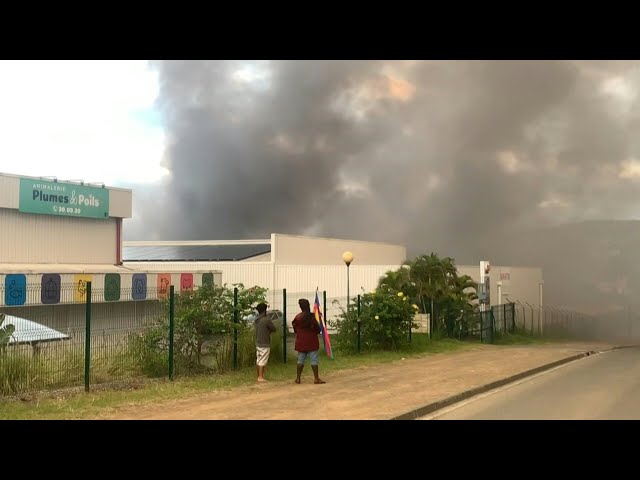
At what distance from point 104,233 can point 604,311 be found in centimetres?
4497

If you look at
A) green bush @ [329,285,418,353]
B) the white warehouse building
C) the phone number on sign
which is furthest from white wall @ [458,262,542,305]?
the phone number on sign

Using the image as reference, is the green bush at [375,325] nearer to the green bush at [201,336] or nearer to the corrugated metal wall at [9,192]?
the green bush at [201,336]

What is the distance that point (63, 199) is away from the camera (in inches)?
1416

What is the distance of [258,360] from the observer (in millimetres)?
12992

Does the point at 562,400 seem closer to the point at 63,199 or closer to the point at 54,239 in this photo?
the point at 54,239

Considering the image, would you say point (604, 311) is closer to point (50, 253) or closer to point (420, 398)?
point (50, 253)

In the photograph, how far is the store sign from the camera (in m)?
34.0

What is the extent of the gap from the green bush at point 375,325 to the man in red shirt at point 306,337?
262 inches

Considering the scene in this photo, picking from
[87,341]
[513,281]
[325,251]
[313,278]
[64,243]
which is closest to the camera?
[87,341]

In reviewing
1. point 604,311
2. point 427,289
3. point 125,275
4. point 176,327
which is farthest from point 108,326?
point 604,311

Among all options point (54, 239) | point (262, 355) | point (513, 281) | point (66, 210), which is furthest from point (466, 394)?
point (513, 281)

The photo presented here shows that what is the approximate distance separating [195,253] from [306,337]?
104 feet

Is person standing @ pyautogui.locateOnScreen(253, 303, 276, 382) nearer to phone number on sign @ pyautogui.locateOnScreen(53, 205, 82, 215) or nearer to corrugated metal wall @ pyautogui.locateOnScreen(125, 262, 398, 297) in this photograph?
corrugated metal wall @ pyautogui.locateOnScreen(125, 262, 398, 297)

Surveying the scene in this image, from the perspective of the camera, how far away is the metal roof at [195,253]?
40.2 m
